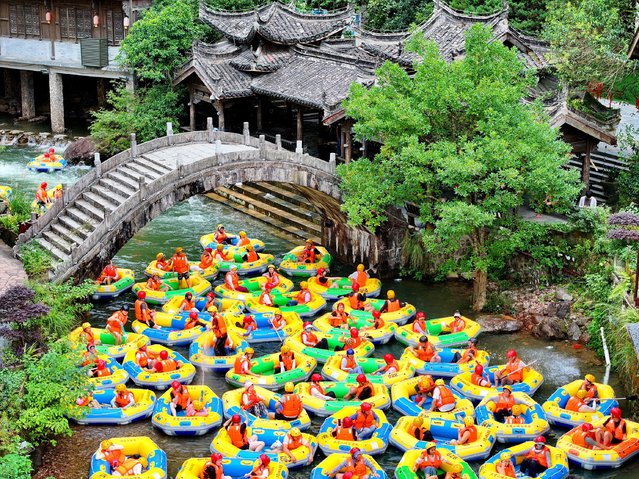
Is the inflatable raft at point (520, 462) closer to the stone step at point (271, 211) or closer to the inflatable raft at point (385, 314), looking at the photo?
the inflatable raft at point (385, 314)

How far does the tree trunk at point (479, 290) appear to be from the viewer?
113ft

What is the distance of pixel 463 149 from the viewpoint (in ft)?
108

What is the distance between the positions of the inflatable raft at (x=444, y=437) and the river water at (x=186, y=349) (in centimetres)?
51

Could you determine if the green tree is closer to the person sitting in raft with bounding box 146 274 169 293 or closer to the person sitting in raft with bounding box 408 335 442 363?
the person sitting in raft with bounding box 408 335 442 363

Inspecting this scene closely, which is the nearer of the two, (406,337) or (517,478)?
(517,478)

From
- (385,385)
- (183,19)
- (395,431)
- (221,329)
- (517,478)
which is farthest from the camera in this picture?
(183,19)

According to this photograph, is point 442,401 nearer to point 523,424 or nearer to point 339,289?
point 523,424

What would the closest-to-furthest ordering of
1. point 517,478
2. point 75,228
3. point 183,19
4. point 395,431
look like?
point 517,478 < point 395,431 < point 75,228 < point 183,19

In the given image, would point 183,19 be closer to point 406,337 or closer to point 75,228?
point 75,228

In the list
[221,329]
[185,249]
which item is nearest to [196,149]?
[185,249]

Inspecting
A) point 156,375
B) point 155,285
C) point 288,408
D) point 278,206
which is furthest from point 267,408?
point 278,206

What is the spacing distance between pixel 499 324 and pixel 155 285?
40.9 ft

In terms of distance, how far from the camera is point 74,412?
83.7 feet

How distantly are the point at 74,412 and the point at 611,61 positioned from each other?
23892mm
